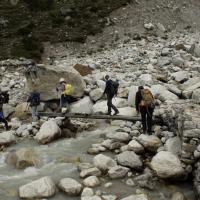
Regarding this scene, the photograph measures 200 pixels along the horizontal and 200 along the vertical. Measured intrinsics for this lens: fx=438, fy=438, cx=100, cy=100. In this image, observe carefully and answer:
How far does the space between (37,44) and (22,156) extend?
30671 millimetres

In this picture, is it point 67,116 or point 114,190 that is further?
point 67,116

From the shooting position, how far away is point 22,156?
14312 millimetres

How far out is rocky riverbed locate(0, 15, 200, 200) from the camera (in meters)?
12.6

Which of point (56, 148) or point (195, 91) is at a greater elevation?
point (195, 91)

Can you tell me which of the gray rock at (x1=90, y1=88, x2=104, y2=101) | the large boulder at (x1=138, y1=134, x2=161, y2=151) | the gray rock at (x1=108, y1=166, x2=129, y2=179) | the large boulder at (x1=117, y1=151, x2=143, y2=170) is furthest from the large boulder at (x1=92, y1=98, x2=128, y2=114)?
the gray rock at (x1=108, y1=166, x2=129, y2=179)

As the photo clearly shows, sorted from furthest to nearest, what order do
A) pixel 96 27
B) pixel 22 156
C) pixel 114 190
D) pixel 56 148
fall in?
1. pixel 96 27
2. pixel 56 148
3. pixel 22 156
4. pixel 114 190

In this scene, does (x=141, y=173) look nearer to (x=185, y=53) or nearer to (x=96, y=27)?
(x=185, y=53)

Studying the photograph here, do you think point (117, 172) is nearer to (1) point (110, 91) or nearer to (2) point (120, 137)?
(2) point (120, 137)

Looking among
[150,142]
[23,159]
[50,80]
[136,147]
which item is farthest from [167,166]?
[50,80]

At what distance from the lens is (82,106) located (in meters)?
20.3

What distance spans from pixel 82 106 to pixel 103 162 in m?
6.96

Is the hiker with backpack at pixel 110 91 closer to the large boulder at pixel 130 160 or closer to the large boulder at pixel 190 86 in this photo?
the large boulder at pixel 190 86

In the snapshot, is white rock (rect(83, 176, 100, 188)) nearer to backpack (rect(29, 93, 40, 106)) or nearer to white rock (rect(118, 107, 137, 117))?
white rock (rect(118, 107, 137, 117))

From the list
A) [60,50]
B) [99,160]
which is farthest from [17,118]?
[60,50]
